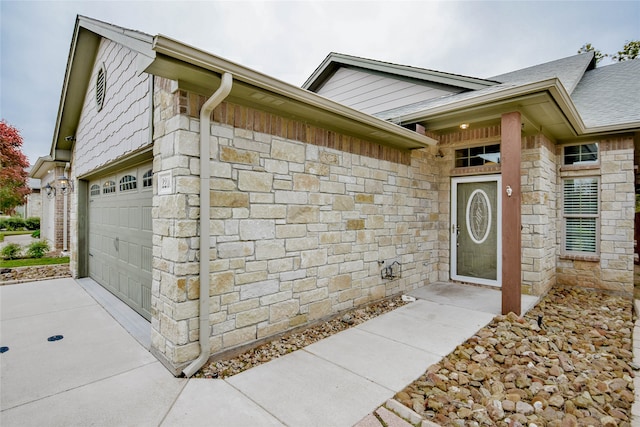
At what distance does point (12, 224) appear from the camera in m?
19.3

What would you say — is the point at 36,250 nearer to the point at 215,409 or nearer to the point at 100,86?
the point at 100,86

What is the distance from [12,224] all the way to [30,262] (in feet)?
54.4

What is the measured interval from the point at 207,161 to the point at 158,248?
0.97m

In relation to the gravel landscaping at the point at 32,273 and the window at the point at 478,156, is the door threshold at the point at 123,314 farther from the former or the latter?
the window at the point at 478,156

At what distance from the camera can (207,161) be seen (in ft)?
8.81

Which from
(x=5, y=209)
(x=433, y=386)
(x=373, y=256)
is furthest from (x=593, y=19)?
(x=5, y=209)

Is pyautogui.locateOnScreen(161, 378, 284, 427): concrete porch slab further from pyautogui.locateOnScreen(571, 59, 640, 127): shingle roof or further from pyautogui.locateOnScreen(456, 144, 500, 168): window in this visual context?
pyautogui.locateOnScreen(571, 59, 640, 127): shingle roof

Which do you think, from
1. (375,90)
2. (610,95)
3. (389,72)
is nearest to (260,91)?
(389,72)

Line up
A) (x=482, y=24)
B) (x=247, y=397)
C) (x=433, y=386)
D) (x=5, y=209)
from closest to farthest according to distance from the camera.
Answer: (x=247, y=397) → (x=433, y=386) → (x=482, y=24) → (x=5, y=209)

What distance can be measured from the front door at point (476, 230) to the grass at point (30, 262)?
9216 millimetres

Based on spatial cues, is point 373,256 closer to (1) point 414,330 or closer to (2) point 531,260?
(1) point 414,330

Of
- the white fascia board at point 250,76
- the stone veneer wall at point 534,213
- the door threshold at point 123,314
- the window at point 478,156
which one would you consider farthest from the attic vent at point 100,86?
the stone veneer wall at point 534,213

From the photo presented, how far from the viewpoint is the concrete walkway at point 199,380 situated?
2117 millimetres

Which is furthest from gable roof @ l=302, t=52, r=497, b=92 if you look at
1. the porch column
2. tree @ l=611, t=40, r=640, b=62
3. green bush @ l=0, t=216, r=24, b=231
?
green bush @ l=0, t=216, r=24, b=231
